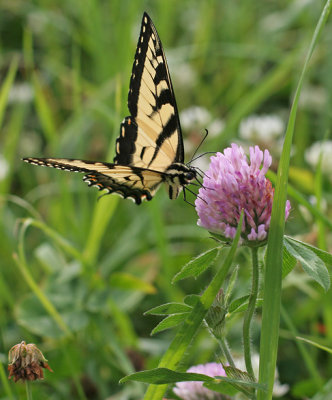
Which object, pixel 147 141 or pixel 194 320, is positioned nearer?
pixel 194 320

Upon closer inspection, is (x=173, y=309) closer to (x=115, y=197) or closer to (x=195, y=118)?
(x=115, y=197)

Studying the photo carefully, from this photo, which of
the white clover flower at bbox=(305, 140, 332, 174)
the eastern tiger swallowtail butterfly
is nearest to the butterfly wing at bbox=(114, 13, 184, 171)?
the eastern tiger swallowtail butterfly

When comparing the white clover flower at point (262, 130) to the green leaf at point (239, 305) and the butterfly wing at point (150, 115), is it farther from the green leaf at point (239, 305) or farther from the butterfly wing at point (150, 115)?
the green leaf at point (239, 305)

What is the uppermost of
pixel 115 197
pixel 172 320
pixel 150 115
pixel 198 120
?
pixel 198 120

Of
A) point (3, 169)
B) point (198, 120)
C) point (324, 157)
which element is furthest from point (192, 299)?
point (198, 120)

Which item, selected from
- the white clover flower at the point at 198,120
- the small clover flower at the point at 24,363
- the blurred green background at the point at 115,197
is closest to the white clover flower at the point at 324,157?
the blurred green background at the point at 115,197

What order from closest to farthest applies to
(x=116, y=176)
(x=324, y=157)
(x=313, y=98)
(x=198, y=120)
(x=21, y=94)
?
(x=116, y=176) → (x=324, y=157) → (x=198, y=120) → (x=313, y=98) → (x=21, y=94)
